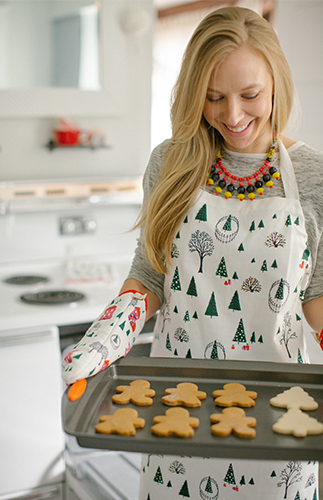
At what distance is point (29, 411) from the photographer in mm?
1602

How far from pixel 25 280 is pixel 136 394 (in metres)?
1.14

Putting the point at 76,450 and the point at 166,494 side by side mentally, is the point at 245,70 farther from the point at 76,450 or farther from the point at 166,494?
the point at 76,450

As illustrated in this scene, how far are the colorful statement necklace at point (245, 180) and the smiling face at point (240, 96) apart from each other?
7 centimetres

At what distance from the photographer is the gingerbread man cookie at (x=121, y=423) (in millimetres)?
711

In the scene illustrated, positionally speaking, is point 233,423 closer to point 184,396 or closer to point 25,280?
point 184,396

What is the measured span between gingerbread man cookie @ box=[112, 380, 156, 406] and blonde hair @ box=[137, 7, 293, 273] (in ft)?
0.85

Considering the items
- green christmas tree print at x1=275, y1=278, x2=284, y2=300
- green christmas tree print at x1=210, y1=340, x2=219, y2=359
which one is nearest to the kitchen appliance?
green christmas tree print at x1=210, y1=340, x2=219, y2=359

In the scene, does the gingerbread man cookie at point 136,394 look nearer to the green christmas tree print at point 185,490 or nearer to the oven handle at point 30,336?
the green christmas tree print at point 185,490

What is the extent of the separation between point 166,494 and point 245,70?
0.83 metres

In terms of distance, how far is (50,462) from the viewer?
1.65 meters

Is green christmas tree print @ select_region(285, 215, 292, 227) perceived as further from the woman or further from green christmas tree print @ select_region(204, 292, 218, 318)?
green christmas tree print @ select_region(204, 292, 218, 318)

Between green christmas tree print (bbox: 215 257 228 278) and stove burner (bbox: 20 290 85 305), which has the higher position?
green christmas tree print (bbox: 215 257 228 278)

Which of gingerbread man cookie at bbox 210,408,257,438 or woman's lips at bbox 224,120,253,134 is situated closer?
gingerbread man cookie at bbox 210,408,257,438

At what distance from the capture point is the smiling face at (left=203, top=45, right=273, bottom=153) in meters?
0.89
